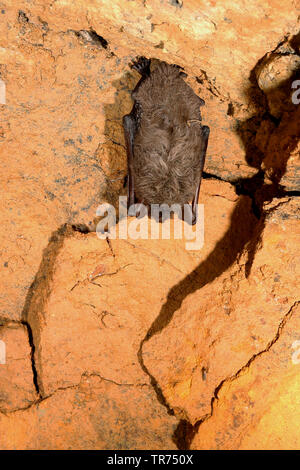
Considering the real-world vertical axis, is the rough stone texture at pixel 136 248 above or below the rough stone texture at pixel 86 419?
above

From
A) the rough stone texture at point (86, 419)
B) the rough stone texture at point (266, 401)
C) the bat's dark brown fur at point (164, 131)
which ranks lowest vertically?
the rough stone texture at point (86, 419)

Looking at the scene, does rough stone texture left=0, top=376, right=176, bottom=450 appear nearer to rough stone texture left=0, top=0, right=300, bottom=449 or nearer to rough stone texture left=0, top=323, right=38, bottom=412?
rough stone texture left=0, top=0, right=300, bottom=449

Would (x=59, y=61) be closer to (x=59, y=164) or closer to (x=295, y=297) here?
(x=59, y=164)

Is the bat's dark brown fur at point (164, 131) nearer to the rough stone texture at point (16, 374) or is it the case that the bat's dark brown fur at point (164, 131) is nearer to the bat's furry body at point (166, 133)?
the bat's furry body at point (166, 133)

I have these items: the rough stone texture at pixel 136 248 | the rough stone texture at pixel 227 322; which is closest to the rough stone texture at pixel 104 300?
the rough stone texture at pixel 136 248

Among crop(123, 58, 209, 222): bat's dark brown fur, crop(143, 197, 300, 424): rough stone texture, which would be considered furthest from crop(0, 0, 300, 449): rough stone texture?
crop(123, 58, 209, 222): bat's dark brown fur

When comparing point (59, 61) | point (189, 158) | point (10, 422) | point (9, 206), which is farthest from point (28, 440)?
point (59, 61)
